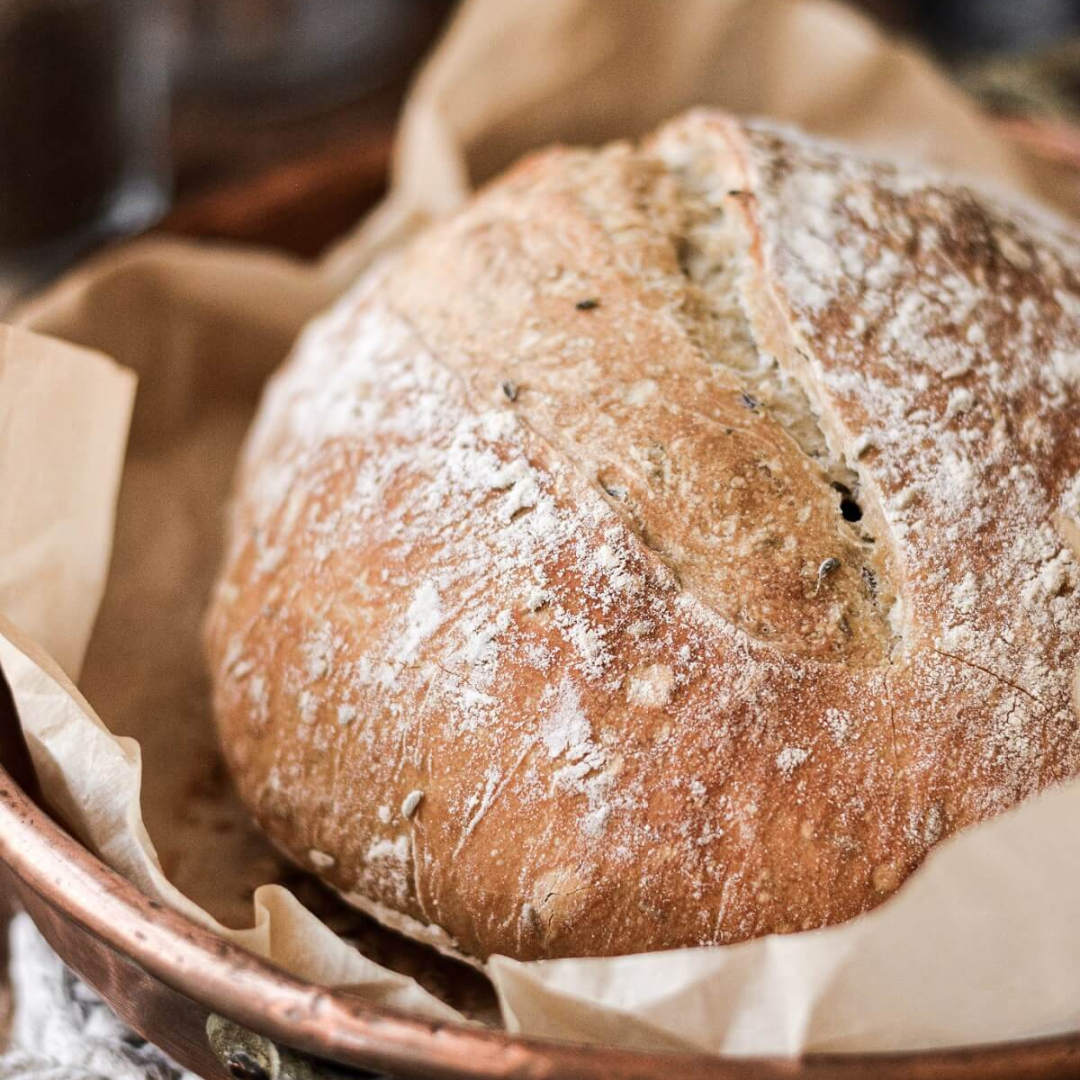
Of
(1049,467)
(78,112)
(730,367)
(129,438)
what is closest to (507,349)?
(730,367)

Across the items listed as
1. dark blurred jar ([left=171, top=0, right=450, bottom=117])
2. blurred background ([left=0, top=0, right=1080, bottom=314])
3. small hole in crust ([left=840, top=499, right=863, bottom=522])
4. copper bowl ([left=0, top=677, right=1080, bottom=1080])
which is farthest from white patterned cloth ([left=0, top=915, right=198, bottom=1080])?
dark blurred jar ([left=171, top=0, right=450, bottom=117])

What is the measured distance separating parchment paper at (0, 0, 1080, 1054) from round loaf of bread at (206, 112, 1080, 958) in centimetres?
12

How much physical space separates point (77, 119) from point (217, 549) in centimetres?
87

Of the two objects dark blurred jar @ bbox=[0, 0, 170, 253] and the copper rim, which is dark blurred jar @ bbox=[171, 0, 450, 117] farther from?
the copper rim

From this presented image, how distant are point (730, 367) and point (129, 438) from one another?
81cm

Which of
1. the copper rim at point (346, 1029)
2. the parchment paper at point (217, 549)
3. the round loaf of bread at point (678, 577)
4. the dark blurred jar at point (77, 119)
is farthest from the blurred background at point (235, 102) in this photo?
the copper rim at point (346, 1029)

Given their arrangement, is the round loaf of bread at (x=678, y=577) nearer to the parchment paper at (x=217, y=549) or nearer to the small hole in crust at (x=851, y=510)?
the small hole in crust at (x=851, y=510)

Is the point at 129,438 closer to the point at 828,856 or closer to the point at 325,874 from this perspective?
the point at 325,874

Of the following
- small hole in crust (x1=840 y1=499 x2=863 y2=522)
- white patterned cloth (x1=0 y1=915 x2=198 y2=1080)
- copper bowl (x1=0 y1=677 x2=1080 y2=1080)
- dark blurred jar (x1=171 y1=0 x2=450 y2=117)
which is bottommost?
white patterned cloth (x1=0 y1=915 x2=198 y2=1080)

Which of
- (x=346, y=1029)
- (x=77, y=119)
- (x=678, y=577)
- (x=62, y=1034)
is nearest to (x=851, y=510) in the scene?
(x=678, y=577)

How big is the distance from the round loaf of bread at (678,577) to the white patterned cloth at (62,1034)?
0.61ft

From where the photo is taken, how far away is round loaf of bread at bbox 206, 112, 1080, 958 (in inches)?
35.0

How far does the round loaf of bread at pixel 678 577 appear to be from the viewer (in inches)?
35.0

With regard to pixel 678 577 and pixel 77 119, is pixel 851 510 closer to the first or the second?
pixel 678 577
